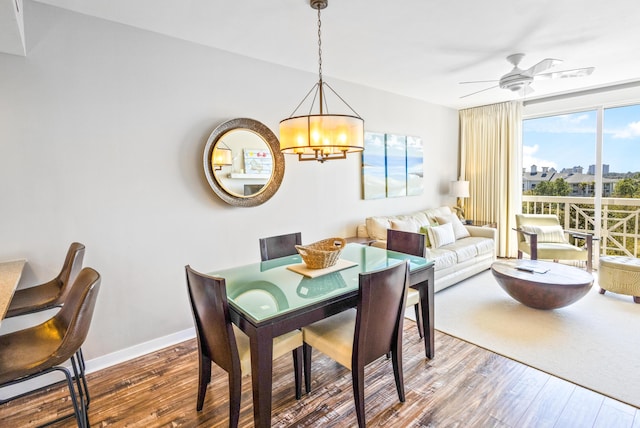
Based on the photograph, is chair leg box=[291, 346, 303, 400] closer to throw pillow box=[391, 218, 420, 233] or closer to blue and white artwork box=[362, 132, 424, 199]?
throw pillow box=[391, 218, 420, 233]

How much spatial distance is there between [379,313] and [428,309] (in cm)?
82

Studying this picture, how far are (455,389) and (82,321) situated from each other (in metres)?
2.17

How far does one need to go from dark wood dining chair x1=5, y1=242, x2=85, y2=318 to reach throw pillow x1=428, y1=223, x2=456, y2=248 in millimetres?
3614

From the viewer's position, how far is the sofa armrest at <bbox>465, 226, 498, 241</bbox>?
467cm

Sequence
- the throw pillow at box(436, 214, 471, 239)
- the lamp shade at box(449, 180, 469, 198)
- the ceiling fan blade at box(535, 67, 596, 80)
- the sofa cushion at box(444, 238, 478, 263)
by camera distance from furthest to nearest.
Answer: the lamp shade at box(449, 180, 469, 198)
the throw pillow at box(436, 214, 471, 239)
the sofa cushion at box(444, 238, 478, 263)
the ceiling fan blade at box(535, 67, 596, 80)

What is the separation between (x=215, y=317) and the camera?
5.37 ft

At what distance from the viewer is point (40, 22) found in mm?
2135

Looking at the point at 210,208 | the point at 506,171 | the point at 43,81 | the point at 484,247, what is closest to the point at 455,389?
the point at 210,208

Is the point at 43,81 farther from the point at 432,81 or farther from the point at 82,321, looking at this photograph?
the point at 432,81

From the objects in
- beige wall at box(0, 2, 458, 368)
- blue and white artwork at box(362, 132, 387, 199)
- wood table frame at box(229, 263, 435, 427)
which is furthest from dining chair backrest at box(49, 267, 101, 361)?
blue and white artwork at box(362, 132, 387, 199)

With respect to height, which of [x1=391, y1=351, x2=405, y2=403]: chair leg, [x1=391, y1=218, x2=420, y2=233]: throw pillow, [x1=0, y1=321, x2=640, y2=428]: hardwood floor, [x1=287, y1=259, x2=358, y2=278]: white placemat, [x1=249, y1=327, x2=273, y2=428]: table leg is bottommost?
[x1=0, y1=321, x2=640, y2=428]: hardwood floor

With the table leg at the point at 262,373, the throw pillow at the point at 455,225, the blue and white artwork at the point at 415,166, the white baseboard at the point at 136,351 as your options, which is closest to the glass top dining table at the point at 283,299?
the table leg at the point at 262,373

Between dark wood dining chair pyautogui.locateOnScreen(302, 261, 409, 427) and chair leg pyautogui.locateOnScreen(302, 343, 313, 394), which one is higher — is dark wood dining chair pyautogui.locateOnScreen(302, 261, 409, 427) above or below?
above

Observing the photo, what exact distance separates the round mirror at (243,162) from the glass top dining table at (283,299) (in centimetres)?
92
